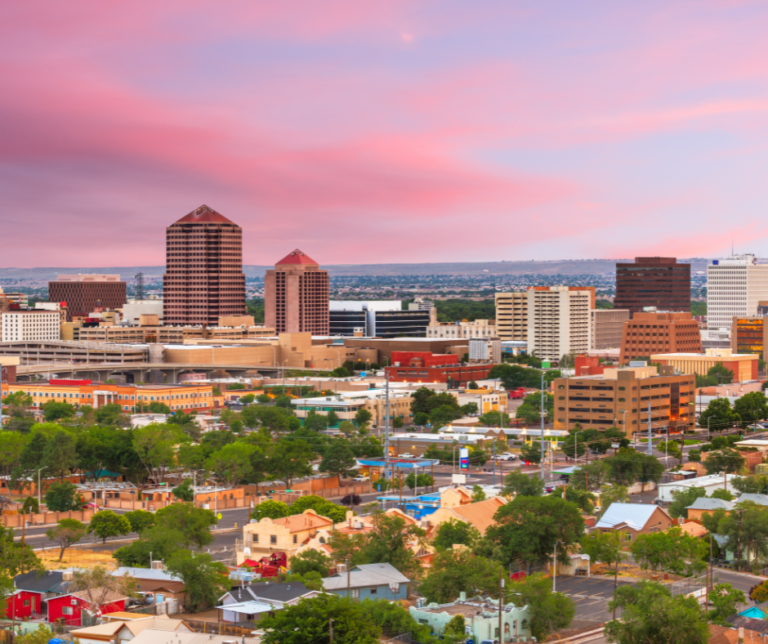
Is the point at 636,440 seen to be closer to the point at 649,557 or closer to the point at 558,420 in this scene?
the point at 558,420

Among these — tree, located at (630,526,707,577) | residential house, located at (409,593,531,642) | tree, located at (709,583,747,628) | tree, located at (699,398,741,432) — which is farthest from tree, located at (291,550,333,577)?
tree, located at (699,398,741,432)

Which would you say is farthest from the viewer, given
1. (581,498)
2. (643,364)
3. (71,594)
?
(643,364)

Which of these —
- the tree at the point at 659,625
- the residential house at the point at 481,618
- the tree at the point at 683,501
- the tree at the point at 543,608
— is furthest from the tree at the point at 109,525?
the tree at the point at 659,625

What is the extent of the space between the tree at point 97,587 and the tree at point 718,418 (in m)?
85.3

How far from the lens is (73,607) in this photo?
51.2 meters

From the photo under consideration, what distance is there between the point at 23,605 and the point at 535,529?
2380 centimetres

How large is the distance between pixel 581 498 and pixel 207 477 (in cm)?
3008

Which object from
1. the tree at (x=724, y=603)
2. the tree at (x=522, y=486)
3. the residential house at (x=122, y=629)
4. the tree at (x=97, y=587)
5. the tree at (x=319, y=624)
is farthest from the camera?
the tree at (x=522, y=486)

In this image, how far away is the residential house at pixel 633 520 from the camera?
6723 cm

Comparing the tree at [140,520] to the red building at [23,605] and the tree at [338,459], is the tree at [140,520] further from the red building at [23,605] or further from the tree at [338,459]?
the tree at [338,459]

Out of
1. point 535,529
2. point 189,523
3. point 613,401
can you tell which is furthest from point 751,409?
point 189,523

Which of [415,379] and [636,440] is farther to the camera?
[415,379]

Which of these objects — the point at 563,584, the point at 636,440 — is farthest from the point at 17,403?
the point at 563,584

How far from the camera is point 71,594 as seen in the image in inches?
2030
